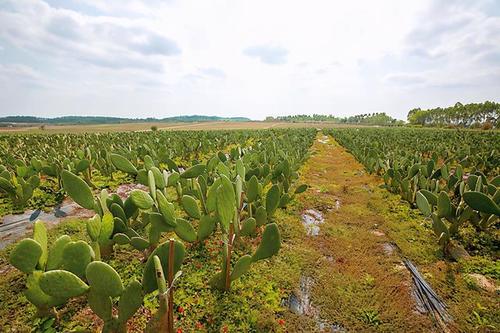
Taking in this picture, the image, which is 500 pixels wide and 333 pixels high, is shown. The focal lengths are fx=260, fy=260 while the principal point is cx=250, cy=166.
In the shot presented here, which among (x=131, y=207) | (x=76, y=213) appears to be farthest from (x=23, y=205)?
(x=131, y=207)

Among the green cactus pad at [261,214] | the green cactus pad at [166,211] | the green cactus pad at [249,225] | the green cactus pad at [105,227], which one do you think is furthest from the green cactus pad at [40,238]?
the green cactus pad at [261,214]

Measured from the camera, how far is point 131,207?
2508 mm

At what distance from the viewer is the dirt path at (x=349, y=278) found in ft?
6.21

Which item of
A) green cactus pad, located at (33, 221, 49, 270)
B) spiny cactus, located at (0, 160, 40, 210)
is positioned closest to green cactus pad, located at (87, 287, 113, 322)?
green cactus pad, located at (33, 221, 49, 270)

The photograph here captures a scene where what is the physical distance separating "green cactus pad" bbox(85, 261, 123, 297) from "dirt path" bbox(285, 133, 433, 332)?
121 cm

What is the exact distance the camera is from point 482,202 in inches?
91.8

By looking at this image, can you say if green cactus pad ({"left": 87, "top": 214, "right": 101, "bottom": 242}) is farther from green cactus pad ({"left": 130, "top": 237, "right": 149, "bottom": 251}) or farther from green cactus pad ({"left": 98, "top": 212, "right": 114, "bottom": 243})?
green cactus pad ({"left": 130, "top": 237, "right": 149, "bottom": 251})

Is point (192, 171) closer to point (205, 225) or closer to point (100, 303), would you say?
point (205, 225)

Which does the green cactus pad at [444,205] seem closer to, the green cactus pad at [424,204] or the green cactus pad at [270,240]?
the green cactus pad at [424,204]

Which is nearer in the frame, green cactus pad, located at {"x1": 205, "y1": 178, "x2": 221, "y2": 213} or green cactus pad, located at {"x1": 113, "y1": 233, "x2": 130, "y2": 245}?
green cactus pad, located at {"x1": 113, "y1": 233, "x2": 130, "y2": 245}

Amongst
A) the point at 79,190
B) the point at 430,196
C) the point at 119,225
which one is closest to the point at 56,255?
the point at 119,225

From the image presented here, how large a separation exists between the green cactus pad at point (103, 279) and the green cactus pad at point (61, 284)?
2.9 inches

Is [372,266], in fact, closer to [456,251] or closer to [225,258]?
[456,251]

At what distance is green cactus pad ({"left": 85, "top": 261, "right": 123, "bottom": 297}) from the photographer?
121 cm
